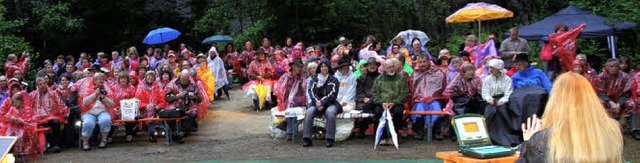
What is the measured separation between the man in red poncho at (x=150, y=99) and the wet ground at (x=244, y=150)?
0.29m

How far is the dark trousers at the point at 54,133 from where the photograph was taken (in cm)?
949

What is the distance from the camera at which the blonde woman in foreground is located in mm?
3156

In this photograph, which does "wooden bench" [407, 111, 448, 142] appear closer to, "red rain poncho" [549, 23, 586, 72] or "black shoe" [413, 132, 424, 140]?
"black shoe" [413, 132, 424, 140]

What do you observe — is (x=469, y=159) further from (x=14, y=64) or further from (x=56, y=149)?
(x=14, y=64)

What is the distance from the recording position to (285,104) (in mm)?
10125

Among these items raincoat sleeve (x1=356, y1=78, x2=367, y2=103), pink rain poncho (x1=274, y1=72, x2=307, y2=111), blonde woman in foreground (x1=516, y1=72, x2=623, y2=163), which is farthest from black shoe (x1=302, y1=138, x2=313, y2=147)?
blonde woman in foreground (x1=516, y1=72, x2=623, y2=163)

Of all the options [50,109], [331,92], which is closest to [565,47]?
[331,92]

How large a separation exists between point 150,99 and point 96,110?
0.82m

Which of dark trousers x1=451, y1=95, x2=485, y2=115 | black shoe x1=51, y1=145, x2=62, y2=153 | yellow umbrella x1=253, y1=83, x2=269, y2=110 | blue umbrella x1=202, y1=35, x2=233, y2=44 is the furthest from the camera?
blue umbrella x1=202, y1=35, x2=233, y2=44

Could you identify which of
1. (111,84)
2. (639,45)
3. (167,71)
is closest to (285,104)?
(167,71)

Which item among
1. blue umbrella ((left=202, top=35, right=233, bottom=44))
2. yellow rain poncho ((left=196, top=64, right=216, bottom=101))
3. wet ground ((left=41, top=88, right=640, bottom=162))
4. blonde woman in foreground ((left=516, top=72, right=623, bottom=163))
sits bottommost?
wet ground ((left=41, top=88, right=640, bottom=162))

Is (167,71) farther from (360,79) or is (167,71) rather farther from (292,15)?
(292,15)

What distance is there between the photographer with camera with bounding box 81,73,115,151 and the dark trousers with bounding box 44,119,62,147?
0.37 m

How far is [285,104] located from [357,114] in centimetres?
135
